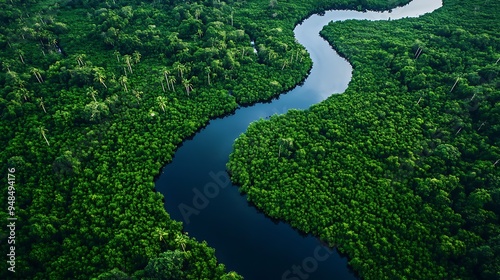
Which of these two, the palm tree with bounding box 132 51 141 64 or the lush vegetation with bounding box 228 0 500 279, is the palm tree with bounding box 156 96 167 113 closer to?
the palm tree with bounding box 132 51 141 64

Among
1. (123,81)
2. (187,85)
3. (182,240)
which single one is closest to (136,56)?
(123,81)

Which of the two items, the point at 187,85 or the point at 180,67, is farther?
the point at 180,67

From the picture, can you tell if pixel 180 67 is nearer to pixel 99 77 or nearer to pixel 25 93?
pixel 99 77

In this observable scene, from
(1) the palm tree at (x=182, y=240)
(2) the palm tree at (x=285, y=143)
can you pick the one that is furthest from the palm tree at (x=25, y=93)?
(2) the palm tree at (x=285, y=143)

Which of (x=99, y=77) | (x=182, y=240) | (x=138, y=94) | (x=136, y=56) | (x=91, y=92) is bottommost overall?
(x=182, y=240)

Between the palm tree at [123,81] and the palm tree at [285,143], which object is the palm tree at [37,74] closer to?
the palm tree at [123,81]

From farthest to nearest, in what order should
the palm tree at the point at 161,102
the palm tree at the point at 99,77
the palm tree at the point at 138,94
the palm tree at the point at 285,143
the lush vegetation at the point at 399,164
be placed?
the palm tree at the point at 99,77 → the palm tree at the point at 138,94 → the palm tree at the point at 161,102 → the palm tree at the point at 285,143 → the lush vegetation at the point at 399,164

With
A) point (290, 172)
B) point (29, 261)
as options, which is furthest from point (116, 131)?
point (290, 172)
